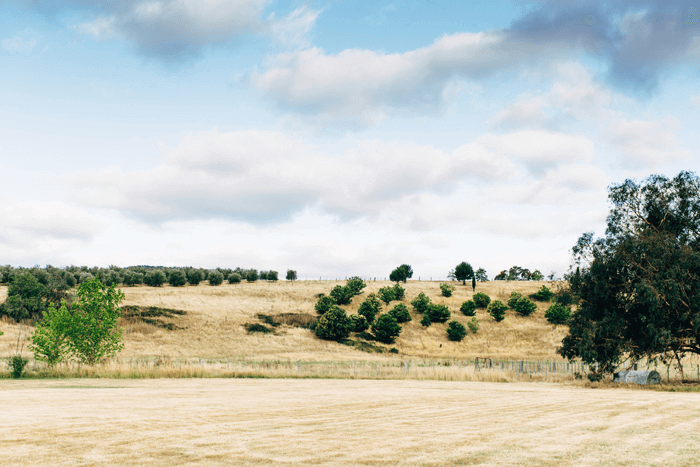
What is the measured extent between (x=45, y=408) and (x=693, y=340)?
34.8 meters

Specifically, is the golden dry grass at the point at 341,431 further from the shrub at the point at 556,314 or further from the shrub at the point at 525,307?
the shrub at the point at 525,307

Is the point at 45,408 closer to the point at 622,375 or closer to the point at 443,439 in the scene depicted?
the point at 443,439

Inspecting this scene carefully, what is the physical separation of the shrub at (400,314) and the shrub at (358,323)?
6.40 m

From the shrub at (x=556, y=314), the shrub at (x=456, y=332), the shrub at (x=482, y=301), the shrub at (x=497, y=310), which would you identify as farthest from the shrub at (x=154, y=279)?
the shrub at (x=556, y=314)

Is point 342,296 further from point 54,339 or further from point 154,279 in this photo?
point 54,339

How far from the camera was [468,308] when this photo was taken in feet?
294

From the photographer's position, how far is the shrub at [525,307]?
91.9m

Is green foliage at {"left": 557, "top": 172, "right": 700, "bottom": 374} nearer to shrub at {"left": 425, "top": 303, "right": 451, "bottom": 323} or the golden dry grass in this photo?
the golden dry grass

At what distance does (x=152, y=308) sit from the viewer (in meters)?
78.0

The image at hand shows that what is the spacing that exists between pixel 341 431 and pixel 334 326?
6148cm

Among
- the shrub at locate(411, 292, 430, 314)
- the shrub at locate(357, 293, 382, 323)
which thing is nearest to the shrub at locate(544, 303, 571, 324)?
the shrub at locate(411, 292, 430, 314)

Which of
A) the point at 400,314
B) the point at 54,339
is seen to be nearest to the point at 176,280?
the point at 400,314

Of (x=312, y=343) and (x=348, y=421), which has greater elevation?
(x=348, y=421)

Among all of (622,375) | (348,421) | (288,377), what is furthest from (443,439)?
(622,375)
